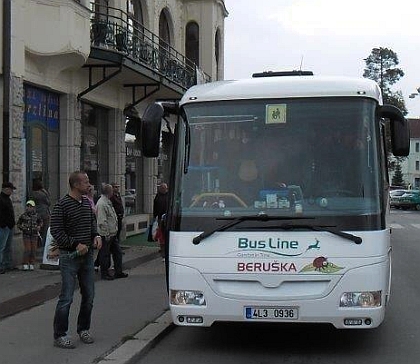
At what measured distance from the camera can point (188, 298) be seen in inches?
247

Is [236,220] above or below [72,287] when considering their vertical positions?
above

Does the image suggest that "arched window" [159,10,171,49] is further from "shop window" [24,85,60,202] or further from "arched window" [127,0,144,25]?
"shop window" [24,85,60,202]

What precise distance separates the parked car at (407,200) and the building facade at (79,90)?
28.5m

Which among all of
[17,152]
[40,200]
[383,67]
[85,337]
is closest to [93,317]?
[85,337]

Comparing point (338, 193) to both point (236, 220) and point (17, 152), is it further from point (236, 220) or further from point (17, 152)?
point (17, 152)

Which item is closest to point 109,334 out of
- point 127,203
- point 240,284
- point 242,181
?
point 240,284

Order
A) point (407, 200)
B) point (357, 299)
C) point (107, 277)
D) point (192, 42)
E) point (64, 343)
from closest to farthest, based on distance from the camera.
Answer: point (357, 299)
point (64, 343)
point (107, 277)
point (192, 42)
point (407, 200)

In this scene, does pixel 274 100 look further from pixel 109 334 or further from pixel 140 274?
pixel 140 274

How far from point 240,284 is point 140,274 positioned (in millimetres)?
6142

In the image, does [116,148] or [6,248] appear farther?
[116,148]

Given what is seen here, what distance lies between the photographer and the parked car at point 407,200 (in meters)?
45.9

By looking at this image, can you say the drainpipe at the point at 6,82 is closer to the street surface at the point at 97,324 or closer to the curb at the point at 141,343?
the street surface at the point at 97,324

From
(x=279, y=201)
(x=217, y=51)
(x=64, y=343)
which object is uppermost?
(x=217, y=51)

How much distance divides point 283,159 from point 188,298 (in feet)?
5.48
